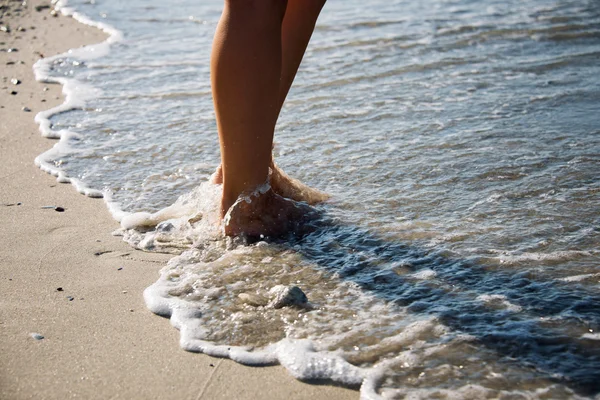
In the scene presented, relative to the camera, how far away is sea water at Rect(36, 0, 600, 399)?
189 centimetres

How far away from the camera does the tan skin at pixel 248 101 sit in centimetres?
241

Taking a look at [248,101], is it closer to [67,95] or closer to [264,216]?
[264,216]

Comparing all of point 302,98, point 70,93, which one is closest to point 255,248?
point 302,98

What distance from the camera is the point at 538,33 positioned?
558cm

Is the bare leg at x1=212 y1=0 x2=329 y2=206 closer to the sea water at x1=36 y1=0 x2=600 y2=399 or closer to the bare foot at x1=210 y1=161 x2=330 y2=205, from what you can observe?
the bare foot at x1=210 y1=161 x2=330 y2=205

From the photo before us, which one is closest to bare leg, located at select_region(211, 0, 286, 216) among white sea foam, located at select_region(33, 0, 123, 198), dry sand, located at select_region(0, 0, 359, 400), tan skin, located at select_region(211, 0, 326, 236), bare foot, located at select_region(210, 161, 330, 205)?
tan skin, located at select_region(211, 0, 326, 236)

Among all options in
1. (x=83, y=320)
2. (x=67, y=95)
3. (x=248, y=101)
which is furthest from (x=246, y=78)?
(x=67, y=95)

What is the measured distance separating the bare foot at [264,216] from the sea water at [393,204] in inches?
2.7

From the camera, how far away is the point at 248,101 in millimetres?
2436

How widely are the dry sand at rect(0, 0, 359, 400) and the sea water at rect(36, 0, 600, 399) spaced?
7 centimetres

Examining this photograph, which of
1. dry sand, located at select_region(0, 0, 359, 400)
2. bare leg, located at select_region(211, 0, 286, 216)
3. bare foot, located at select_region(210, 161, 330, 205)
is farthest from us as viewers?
bare foot, located at select_region(210, 161, 330, 205)

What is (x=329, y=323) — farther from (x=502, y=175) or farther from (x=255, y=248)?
(x=502, y=175)

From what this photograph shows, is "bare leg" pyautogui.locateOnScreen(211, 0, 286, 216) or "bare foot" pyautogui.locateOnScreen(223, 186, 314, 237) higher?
"bare leg" pyautogui.locateOnScreen(211, 0, 286, 216)

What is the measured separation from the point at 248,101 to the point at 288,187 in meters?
0.49
